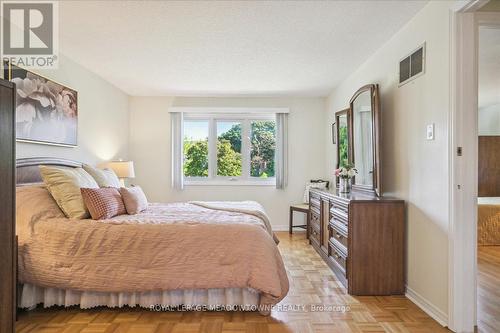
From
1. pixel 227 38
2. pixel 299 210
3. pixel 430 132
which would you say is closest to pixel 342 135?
pixel 299 210

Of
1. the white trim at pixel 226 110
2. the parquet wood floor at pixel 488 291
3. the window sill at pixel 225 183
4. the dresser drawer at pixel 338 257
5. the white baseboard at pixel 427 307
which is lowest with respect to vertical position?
the parquet wood floor at pixel 488 291

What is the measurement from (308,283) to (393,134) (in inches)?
65.7

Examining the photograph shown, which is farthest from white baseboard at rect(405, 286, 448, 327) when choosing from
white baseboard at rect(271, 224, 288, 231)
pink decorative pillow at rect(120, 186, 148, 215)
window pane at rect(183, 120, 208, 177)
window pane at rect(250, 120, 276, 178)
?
window pane at rect(183, 120, 208, 177)

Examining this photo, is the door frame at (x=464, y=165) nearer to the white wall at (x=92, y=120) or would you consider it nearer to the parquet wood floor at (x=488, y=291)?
the parquet wood floor at (x=488, y=291)

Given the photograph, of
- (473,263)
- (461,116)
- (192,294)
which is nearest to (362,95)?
(461,116)

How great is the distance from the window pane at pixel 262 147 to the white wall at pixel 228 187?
305 mm

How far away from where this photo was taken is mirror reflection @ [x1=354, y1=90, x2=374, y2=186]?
10.4ft

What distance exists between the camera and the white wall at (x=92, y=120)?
327 cm

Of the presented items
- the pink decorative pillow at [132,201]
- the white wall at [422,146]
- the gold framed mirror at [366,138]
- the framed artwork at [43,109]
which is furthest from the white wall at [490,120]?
the framed artwork at [43,109]

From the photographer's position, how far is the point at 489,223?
14.3ft

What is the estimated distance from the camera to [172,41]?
3.02 m

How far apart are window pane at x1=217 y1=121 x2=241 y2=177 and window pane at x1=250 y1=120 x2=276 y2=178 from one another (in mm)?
253

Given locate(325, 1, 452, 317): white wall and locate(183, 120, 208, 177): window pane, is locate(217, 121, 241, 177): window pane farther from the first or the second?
locate(325, 1, 452, 317): white wall

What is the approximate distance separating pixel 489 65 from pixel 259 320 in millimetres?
3882
